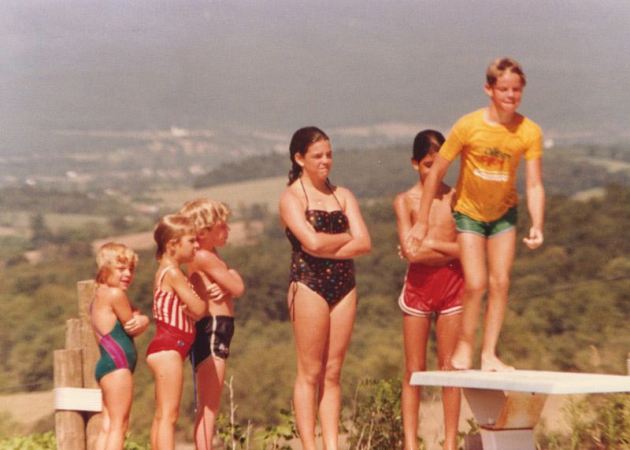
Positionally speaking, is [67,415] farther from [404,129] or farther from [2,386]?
[404,129]

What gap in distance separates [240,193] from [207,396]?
1816 centimetres

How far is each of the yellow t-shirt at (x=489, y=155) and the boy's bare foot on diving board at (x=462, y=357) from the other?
2.40 ft

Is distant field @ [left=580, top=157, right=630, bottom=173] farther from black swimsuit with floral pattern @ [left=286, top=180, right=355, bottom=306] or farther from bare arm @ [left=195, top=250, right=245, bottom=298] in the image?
bare arm @ [left=195, top=250, right=245, bottom=298]

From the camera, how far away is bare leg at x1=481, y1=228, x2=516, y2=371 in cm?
755

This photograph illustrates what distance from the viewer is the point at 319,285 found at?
759cm

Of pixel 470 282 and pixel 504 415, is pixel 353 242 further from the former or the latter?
pixel 504 415

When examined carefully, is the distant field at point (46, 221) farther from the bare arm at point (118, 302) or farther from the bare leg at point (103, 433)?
the bare arm at point (118, 302)

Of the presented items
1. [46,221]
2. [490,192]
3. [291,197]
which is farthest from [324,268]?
[46,221]

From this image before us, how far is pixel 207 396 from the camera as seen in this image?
7.68 m

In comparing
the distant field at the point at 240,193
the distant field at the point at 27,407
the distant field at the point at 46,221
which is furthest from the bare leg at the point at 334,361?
the distant field at the point at 46,221

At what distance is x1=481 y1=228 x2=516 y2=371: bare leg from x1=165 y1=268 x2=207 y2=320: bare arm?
5.33 ft

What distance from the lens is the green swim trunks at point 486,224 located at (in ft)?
24.8

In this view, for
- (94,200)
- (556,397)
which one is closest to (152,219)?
(94,200)

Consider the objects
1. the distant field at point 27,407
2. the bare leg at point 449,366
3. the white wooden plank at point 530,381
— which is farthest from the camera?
the distant field at point 27,407
